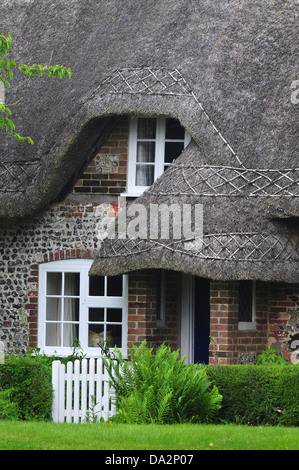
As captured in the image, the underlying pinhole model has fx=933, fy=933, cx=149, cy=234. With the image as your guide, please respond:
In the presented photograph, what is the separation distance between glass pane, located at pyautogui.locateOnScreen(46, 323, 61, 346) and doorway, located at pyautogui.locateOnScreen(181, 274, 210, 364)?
2.18 metres

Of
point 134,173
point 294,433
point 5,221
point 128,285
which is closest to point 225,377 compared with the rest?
point 294,433

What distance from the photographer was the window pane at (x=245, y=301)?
15.1 meters

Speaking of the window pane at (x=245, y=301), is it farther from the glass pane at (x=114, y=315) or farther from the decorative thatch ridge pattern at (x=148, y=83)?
the decorative thatch ridge pattern at (x=148, y=83)

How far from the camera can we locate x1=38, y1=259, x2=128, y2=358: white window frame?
51.9ft

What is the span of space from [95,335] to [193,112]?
418cm

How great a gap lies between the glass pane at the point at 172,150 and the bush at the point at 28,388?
4678mm

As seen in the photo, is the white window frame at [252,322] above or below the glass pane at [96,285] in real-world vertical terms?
below

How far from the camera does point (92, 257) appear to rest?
15.9 meters

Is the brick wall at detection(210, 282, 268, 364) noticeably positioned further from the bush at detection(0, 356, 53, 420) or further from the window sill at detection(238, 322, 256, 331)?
the bush at detection(0, 356, 53, 420)

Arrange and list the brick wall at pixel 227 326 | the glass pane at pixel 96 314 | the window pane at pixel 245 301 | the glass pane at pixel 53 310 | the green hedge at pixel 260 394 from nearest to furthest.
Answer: the green hedge at pixel 260 394
the brick wall at pixel 227 326
the window pane at pixel 245 301
the glass pane at pixel 96 314
the glass pane at pixel 53 310

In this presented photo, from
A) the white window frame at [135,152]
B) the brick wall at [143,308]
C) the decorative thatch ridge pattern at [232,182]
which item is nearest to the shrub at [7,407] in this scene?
the brick wall at [143,308]

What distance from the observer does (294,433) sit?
34.4ft

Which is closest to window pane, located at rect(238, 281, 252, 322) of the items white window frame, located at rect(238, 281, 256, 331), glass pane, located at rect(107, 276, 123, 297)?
white window frame, located at rect(238, 281, 256, 331)
